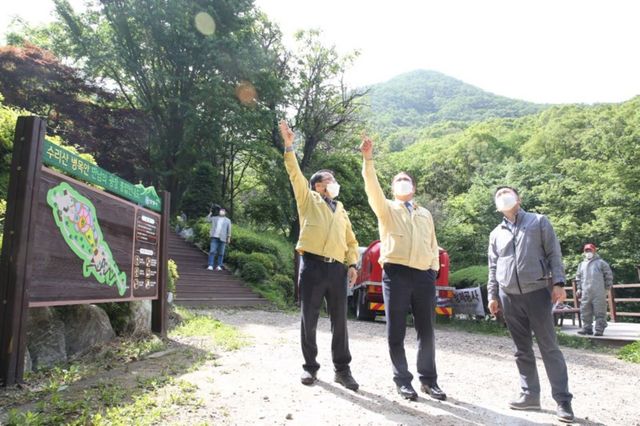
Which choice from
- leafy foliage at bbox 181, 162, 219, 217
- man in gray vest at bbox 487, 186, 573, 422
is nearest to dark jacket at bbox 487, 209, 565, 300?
man in gray vest at bbox 487, 186, 573, 422

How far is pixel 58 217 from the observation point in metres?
4.02

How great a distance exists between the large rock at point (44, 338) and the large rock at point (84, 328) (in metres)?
0.20

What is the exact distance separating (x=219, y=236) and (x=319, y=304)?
10.6m

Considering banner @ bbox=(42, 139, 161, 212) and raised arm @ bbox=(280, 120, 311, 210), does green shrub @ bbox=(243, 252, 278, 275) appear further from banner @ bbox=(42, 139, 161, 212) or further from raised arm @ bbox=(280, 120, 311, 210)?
raised arm @ bbox=(280, 120, 311, 210)

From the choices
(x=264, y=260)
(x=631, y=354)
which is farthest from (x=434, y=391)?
(x=264, y=260)

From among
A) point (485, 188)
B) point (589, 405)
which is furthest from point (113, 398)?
point (485, 188)

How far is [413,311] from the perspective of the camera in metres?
3.89

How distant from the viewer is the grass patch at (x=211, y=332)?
598 centimetres

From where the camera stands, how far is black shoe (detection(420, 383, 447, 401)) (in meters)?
3.62

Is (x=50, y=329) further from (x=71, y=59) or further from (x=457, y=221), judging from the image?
(x=457, y=221)

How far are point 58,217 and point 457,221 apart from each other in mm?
23406

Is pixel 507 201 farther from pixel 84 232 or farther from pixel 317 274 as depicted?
pixel 84 232

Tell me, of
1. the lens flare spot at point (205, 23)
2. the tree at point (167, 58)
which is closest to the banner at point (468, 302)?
the tree at point (167, 58)

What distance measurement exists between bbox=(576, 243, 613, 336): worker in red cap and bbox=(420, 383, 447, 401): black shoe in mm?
7083
